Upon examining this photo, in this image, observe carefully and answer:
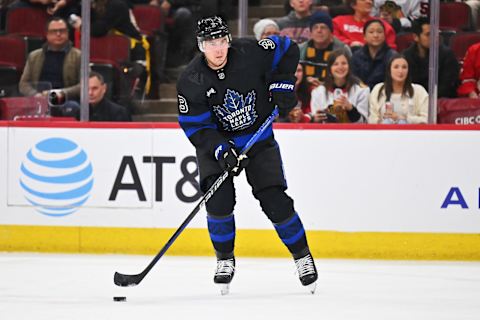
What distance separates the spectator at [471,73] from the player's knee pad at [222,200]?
185 centimetres

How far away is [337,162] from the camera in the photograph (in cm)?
571

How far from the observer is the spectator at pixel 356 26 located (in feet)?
18.9

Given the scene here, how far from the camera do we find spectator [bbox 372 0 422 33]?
572 cm

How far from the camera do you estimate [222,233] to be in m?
4.46

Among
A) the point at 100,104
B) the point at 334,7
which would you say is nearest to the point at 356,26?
the point at 334,7

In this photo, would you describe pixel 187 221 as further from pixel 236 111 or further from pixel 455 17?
pixel 455 17

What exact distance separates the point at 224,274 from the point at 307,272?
13.7 inches

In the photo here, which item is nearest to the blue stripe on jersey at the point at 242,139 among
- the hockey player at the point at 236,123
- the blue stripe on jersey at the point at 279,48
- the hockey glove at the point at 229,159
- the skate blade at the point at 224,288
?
the hockey player at the point at 236,123

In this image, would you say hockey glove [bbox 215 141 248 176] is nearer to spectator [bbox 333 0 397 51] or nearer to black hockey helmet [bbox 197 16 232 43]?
black hockey helmet [bbox 197 16 232 43]

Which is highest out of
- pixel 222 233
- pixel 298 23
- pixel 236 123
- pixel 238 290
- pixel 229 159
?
pixel 298 23

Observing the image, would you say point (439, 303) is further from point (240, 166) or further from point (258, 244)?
point (258, 244)

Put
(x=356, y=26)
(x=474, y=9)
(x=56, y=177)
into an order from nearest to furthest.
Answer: (x=474, y=9)
(x=356, y=26)
(x=56, y=177)

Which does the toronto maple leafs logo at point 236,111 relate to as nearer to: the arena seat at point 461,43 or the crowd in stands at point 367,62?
the crowd in stands at point 367,62

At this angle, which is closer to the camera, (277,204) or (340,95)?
(277,204)
